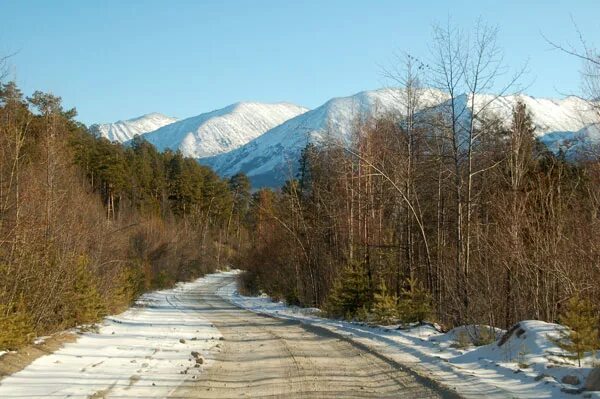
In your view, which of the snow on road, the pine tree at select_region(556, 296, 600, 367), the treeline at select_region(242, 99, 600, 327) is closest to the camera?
the snow on road

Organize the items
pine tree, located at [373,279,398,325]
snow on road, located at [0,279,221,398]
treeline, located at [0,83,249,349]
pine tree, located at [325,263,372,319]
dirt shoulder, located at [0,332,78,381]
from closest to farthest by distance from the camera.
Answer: snow on road, located at [0,279,221,398]
dirt shoulder, located at [0,332,78,381]
treeline, located at [0,83,249,349]
pine tree, located at [373,279,398,325]
pine tree, located at [325,263,372,319]

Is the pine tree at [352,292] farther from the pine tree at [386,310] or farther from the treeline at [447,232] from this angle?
the pine tree at [386,310]

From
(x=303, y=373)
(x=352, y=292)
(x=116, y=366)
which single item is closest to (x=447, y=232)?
(x=352, y=292)

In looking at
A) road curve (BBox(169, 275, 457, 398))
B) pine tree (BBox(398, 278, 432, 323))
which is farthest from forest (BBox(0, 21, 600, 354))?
road curve (BBox(169, 275, 457, 398))

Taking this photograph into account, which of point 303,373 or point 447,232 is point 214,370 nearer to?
point 303,373

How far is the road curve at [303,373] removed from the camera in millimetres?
8812

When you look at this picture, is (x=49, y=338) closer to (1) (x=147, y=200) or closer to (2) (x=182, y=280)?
(2) (x=182, y=280)

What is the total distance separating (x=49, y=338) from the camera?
44.1 feet

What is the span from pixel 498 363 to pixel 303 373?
11.7 feet

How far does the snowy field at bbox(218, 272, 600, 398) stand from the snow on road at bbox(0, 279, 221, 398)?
14.1 ft

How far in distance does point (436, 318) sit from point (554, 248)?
5534 millimetres

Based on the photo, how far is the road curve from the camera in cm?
881

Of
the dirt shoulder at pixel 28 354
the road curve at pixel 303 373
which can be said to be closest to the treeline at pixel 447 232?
the road curve at pixel 303 373

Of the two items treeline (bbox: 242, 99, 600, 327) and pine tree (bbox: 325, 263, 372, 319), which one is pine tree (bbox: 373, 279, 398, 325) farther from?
pine tree (bbox: 325, 263, 372, 319)
